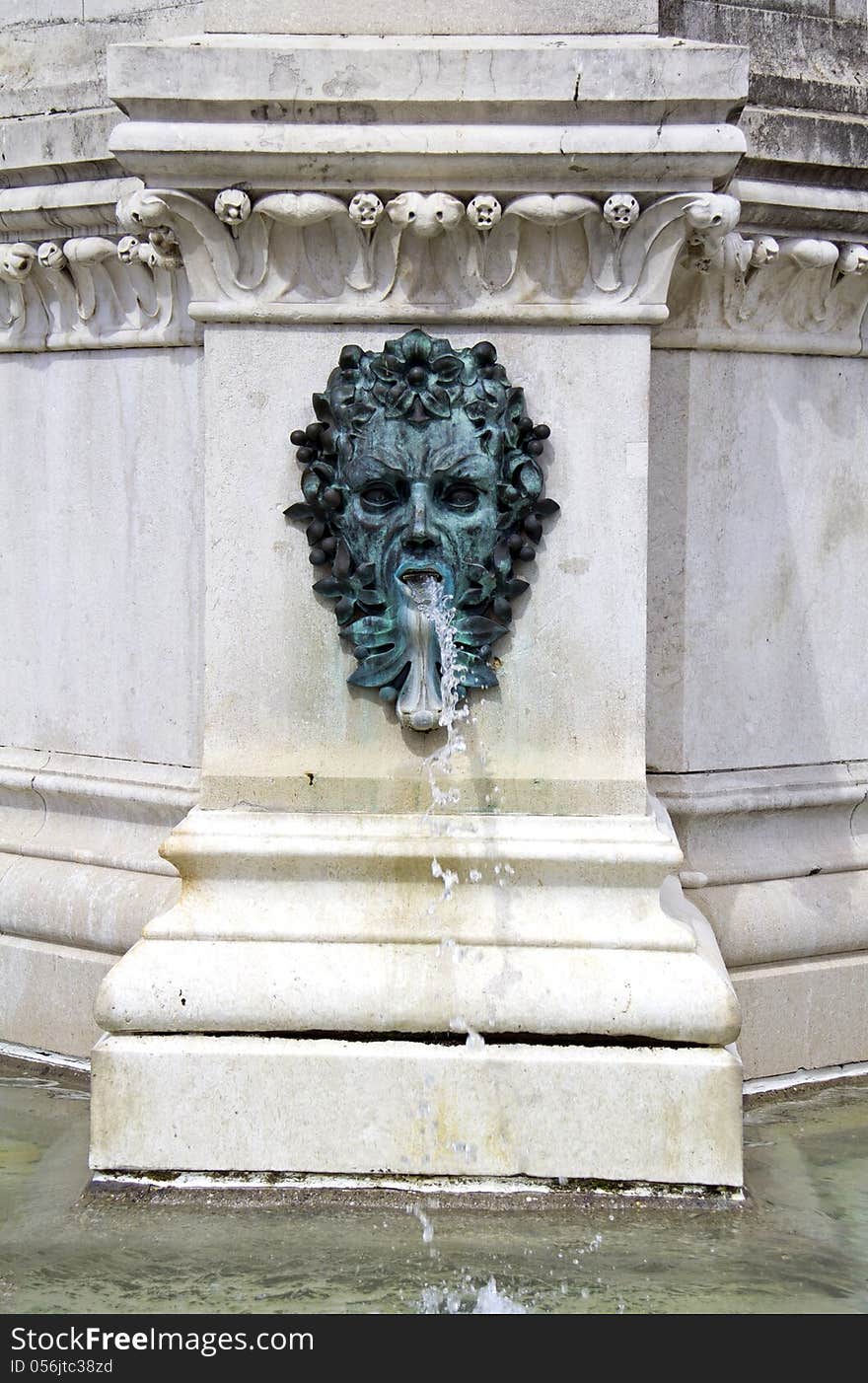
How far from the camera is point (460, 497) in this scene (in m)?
4.46

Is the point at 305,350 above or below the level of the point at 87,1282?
above

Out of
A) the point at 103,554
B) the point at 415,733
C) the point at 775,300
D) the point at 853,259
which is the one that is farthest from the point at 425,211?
the point at 103,554

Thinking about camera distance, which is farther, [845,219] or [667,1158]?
[845,219]

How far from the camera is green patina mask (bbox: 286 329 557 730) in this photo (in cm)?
439

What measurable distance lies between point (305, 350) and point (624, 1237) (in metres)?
2.16

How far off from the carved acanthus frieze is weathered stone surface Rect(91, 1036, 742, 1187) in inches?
76.9

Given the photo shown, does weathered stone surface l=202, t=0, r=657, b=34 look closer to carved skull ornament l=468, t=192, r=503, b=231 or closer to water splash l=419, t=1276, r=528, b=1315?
carved skull ornament l=468, t=192, r=503, b=231

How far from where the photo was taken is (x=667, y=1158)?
4211 millimetres

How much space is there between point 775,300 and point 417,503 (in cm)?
140

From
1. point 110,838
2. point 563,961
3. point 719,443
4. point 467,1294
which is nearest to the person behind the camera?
point 467,1294

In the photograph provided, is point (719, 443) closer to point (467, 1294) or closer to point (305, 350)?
point (305, 350)

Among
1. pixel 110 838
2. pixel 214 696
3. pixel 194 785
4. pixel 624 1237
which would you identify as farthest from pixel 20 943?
pixel 624 1237

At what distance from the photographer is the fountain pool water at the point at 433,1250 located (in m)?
3.68

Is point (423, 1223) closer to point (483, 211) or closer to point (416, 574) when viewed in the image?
point (416, 574)
